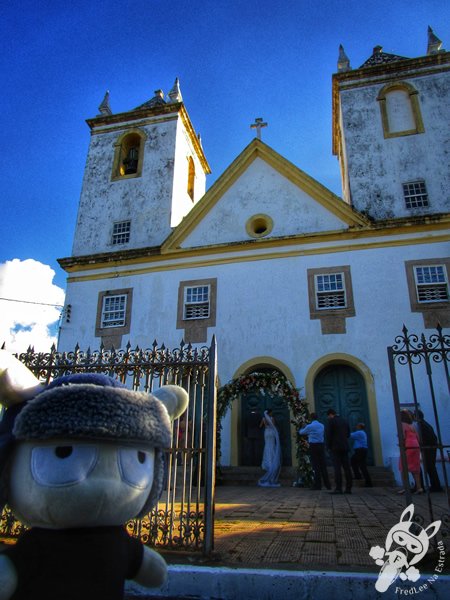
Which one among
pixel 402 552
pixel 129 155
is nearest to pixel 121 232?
pixel 129 155

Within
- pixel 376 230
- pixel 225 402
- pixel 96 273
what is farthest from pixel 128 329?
pixel 376 230

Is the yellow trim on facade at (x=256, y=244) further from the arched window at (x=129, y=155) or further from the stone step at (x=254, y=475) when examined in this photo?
the stone step at (x=254, y=475)

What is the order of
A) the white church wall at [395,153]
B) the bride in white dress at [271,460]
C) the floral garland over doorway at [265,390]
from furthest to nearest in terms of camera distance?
1. the white church wall at [395,153]
2. the floral garland over doorway at [265,390]
3. the bride in white dress at [271,460]

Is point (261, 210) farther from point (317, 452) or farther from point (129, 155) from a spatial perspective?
point (317, 452)

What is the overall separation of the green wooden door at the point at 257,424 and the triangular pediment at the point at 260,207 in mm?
5224

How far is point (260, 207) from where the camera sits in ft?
51.0

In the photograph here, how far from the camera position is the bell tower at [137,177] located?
17.2 metres

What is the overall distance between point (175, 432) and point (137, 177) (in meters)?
14.9

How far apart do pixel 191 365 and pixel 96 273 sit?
1190 cm

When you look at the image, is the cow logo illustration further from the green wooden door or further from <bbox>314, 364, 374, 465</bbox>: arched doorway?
the green wooden door

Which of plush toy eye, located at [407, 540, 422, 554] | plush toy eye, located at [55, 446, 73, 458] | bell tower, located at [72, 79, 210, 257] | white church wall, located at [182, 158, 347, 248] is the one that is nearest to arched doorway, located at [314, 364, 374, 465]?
white church wall, located at [182, 158, 347, 248]

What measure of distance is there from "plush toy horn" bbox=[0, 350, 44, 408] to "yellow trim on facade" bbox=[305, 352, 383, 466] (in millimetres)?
10670

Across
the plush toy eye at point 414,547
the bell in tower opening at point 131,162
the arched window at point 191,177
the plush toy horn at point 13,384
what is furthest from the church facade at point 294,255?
the plush toy horn at point 13,384

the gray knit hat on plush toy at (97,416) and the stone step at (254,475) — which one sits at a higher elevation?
the gray knit hat on plush toy at (97,416)
